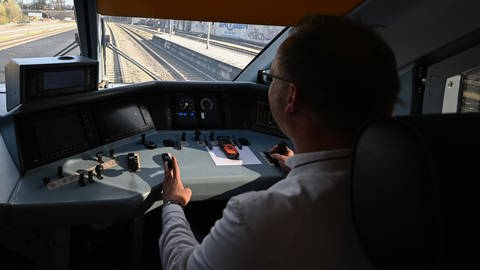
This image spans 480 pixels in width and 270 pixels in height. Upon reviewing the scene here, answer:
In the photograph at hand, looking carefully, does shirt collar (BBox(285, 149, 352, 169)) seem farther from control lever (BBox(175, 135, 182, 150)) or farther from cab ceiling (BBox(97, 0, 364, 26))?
cab ceiling (BBox(97, 0, 364, 26))

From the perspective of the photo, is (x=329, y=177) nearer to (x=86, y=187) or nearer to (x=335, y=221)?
(x=335, y=221)

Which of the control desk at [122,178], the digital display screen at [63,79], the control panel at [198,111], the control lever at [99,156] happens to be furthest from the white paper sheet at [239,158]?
the digital display screen at [63,79]

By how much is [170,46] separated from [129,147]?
2.85ft

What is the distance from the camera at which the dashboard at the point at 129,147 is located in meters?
1.64

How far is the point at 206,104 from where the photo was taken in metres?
2.68

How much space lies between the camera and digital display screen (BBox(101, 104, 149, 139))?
224 centimetres

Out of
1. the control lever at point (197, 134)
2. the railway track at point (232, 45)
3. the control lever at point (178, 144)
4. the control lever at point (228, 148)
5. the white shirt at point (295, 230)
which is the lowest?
the control lever at point (228, 148)

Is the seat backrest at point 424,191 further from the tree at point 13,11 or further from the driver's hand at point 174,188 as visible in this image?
the tree at point 13,11

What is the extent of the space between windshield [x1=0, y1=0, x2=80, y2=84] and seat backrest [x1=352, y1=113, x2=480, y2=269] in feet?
6.56

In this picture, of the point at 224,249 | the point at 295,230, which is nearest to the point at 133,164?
the point at 224,249

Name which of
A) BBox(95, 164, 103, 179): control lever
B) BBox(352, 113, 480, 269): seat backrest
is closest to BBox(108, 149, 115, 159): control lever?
BBox(95, 164, 103, 179): control lever

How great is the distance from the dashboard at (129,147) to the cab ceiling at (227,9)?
1.41ft

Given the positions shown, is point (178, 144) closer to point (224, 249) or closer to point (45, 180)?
point (45, 180)

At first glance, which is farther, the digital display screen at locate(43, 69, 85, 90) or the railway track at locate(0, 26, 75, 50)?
the railway track at locate(0, 26, 75, 50)
